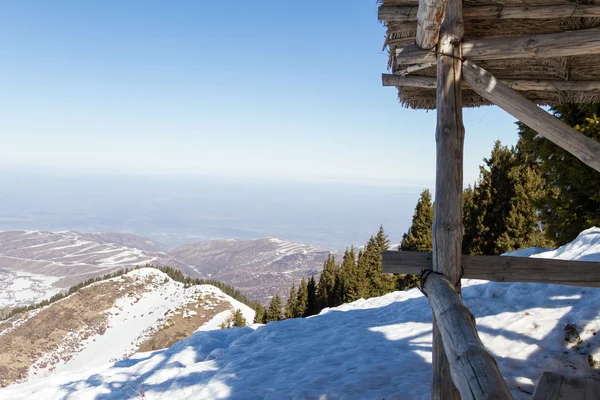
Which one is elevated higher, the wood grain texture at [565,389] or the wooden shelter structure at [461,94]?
the wooden shelter structure at [461,94]

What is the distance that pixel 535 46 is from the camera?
371 cm

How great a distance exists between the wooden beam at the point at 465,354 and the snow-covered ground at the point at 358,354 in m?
2.18

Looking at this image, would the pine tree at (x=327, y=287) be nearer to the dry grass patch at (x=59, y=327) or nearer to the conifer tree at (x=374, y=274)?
the conifer tree at (x=374, y=274)

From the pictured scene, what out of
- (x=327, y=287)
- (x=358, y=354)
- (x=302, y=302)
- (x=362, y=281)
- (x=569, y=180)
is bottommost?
(x=302, y=302)

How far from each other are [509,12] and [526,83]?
1.41 m

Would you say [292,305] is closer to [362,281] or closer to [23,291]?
[362,281]

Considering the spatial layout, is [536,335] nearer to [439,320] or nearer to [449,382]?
[449,382]

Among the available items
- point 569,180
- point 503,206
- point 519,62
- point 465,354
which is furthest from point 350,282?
point 465,354

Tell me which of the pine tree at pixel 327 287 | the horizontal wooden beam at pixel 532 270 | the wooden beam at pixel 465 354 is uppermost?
the horizontal wooden beam at pixel 532 270

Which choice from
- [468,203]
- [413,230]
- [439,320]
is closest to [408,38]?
[439,320]

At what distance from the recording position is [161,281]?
90562 millimetres

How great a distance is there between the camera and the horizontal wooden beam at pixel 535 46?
3.58 meters

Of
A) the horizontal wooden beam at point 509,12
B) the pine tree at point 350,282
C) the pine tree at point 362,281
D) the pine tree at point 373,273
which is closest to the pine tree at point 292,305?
the pine tree at point 350,282

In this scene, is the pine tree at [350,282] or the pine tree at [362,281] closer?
the pine tree at [362,281]
